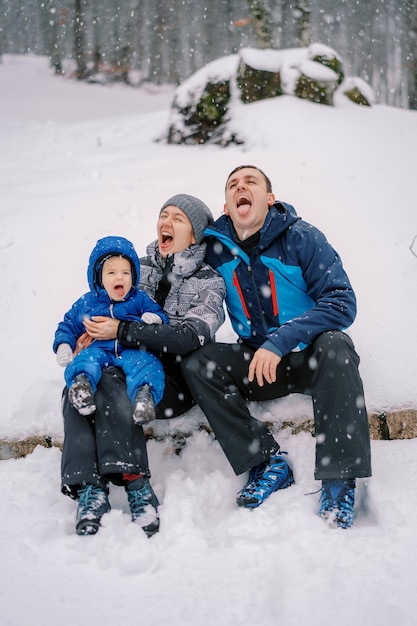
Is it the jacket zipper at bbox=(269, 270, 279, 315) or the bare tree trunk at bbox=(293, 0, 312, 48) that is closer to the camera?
the jacket zipper at bbox=(269, 270, 279, 315)

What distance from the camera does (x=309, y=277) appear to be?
9.18 feet

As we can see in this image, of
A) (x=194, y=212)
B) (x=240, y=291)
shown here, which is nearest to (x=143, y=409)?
(x=240, y=291)

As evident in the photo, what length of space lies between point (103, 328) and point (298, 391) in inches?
45.8

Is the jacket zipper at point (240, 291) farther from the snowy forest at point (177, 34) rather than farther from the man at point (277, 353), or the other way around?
the snowy forest at point (177, 34)

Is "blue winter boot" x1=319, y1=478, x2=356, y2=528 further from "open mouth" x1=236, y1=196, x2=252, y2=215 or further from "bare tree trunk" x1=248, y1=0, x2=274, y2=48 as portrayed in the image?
"bare tree trunk" x1=248, y1=0, x2=274, y2=48

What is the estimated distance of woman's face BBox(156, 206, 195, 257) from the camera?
3.02 metres

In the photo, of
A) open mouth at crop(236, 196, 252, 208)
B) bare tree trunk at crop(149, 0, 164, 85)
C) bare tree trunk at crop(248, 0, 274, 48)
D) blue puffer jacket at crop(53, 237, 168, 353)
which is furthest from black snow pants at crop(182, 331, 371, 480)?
bare tree trunk at crop(149, 0, 164, 85)

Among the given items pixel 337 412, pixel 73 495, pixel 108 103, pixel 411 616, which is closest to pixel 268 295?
pixel 337 412

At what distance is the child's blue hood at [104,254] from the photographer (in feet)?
9.32

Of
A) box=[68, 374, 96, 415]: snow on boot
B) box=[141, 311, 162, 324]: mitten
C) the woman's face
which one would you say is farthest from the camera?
the woman's face

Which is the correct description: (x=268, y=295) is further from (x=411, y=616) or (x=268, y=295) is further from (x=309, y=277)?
(x=411, y=616)

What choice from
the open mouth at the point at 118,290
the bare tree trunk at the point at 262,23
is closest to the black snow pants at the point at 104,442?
the open mouth at the point at 118,290

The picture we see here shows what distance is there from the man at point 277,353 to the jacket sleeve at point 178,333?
0.28ft

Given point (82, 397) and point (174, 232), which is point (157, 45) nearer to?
point (174, 232)
